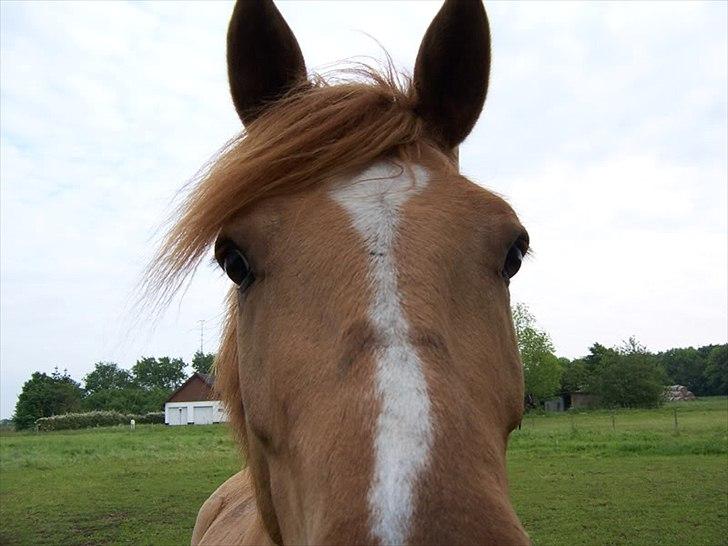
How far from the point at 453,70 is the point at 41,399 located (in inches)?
1669

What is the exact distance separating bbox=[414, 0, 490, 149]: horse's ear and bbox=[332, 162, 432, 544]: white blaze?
52 cm

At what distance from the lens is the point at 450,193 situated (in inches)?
68.7

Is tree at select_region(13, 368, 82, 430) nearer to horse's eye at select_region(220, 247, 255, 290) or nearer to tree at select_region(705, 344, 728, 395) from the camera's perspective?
horse's eye at select_region(220, 247, 255, 290)

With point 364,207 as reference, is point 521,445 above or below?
below

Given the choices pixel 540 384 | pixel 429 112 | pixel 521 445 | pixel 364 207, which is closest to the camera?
pixel 364 207

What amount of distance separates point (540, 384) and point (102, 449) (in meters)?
44.3

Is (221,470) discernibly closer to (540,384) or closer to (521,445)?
(521,445)

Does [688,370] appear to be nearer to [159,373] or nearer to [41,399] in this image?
[159,373]

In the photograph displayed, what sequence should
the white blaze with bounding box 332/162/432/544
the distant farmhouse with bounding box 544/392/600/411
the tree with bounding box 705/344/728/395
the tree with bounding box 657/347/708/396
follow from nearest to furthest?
the white blaze with bounding box 332/162/432/544 → the distant farmhouse with bounding box 544/392/600/411 → the tree with bounding box 705/344/728/395 → the tree with bounding box 657/347/708/396

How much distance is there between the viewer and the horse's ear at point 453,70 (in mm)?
2078

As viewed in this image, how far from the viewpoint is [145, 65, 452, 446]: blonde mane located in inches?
71.7

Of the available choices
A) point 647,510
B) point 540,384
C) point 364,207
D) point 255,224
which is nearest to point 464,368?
point 364,207

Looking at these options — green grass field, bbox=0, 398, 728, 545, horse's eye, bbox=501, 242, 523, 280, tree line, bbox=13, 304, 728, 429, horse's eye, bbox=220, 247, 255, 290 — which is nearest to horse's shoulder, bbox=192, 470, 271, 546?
green grass field, bbox=0, 398, 728, 545

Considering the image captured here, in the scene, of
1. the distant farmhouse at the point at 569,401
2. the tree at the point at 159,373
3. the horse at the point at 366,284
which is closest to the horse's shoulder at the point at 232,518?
the horse at the point at 366,284
